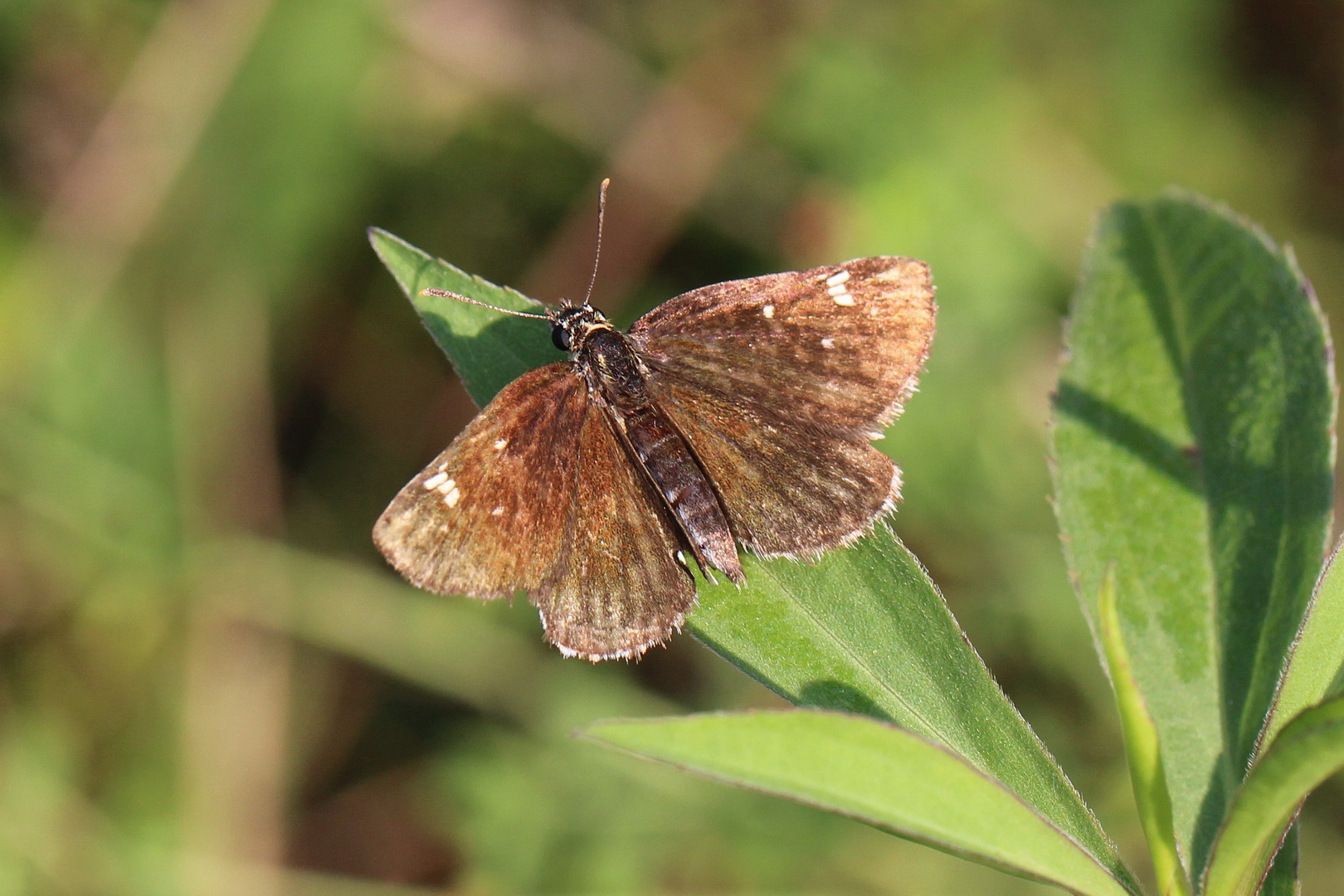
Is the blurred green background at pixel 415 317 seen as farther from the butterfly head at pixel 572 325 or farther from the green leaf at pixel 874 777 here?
the green leaf at pixel 874 777

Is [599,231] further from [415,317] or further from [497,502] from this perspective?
[497,502]

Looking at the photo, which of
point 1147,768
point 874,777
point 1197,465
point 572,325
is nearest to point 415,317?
point 572,325

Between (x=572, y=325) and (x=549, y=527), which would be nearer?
(x=549, y=527)

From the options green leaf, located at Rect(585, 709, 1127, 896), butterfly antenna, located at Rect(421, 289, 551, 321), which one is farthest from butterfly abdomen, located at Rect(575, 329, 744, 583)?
green leaf, located at Rect(585, 709, 1127, 896)

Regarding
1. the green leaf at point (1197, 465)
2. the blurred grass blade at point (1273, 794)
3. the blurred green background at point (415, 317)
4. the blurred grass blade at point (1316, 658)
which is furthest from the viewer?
the blurred green background at point (415, 317)

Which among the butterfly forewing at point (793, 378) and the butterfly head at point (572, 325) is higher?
the butterfly forewing at point (793, 378)

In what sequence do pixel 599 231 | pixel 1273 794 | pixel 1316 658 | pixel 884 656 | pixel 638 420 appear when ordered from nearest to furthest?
pixel 1273 794 → pixel 1316 658 → pixel 884 656 → pixel 638 420 → pixel 599 231

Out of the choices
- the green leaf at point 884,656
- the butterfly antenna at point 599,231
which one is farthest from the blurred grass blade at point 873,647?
the butterfly antenna at point 599,231
